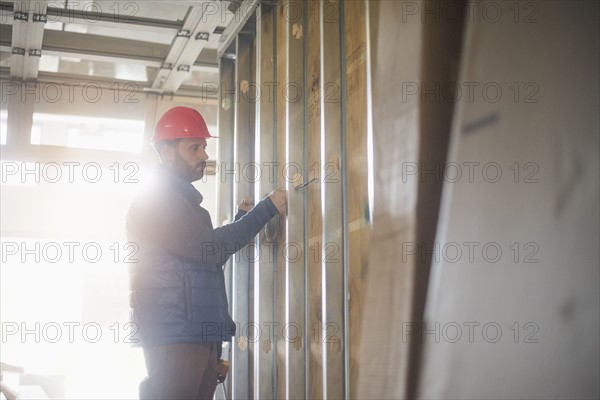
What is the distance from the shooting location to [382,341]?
2.27 ft

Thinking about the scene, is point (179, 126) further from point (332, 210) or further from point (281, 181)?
point (332, 210)

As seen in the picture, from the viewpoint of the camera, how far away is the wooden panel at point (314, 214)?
229cm

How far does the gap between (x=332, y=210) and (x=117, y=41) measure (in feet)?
7.78

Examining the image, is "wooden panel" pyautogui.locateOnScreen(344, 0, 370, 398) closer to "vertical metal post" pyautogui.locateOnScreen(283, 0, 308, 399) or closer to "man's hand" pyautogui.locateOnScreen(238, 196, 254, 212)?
"vertical metal post" pyautogui.locateOnScreen(283, 0, 308, 399)

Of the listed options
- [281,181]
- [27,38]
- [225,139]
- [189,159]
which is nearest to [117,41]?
[27,38]

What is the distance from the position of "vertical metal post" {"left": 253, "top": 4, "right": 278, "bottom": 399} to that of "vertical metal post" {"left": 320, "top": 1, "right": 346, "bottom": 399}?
2.02 feet

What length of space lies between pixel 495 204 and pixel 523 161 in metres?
0.07

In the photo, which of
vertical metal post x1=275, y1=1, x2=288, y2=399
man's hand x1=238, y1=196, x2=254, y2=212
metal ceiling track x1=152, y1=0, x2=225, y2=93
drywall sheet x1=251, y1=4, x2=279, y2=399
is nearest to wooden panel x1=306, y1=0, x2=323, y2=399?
vertical metal post x1=275, y1=1, x2=288, y2=399

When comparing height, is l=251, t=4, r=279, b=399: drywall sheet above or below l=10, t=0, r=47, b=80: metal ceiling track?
below

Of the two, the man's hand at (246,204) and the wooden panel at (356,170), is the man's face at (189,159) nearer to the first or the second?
the man's hand at (246,204)

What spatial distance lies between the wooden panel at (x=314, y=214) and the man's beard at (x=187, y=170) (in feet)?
2.02

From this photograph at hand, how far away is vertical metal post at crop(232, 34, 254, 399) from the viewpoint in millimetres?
3051

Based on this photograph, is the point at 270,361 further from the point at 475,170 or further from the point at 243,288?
the point at 475,170

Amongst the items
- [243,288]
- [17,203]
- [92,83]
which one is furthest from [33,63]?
[243,288]
